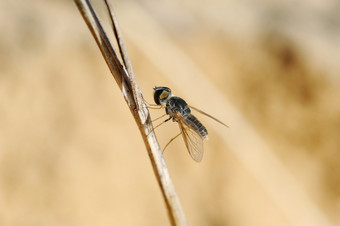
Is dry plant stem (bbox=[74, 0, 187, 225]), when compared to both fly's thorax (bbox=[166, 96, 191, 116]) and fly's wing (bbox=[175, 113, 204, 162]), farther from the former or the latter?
fly's thorax (bbox=[166, 96, 191, 116])

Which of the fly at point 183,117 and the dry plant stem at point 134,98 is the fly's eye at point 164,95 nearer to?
the fly at point 183,117

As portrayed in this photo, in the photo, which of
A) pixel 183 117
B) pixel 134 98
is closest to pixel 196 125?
pixel 183 117

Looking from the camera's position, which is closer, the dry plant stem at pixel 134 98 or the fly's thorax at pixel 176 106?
the dry plant stem at pixel 134 98

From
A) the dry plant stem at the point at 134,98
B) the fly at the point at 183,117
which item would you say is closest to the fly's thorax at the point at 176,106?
the fly at the point at 183,117

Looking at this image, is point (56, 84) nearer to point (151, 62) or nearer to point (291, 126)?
point (151, 62)

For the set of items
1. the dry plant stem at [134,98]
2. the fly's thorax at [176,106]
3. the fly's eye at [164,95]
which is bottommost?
the dry plant stem at [134,98]

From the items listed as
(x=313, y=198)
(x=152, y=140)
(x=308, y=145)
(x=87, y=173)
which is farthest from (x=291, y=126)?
(x=152, y=140)

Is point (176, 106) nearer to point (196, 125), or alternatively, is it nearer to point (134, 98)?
point (196, 125)
